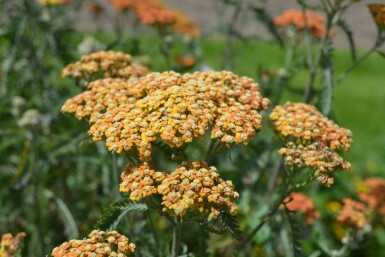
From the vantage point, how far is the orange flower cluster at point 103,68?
2838 mm

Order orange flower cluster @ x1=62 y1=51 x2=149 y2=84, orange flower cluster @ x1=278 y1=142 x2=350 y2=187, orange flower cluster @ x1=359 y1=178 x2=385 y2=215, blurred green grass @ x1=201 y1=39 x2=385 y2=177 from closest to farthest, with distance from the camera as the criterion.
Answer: orange flower cluster @ x1=278 y1=142 x2=350 y2=187 → orange flower cluster @ x1=62 y1=51 x2=149 y2=84 → orange flower cluster @ x1=359 y1=178 x2=385 y2=215 → blurred green grass @ x1=201 y1=39 x2=385 y2=177

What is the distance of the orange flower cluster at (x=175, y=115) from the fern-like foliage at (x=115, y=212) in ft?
0.59

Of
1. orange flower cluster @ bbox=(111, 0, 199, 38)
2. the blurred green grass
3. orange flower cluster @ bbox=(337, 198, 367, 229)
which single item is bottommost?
the blurred green grass

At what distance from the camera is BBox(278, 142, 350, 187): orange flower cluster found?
2.28m

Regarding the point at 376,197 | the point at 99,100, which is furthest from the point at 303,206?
the point at 99,100

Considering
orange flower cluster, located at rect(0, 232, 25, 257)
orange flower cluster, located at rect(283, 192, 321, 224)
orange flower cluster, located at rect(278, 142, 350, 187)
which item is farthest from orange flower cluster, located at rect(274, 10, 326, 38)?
orange flower cluster, located at rect(0, 232, 25, 257)

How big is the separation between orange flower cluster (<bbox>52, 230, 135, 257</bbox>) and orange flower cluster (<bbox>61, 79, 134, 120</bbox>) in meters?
0.51

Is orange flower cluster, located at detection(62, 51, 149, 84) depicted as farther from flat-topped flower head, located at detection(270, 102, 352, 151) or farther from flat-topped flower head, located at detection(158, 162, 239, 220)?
flat-topped flower head, located at detection(158, 162, 239, 220)

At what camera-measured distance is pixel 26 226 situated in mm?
4113

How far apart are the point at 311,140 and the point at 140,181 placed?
84 centimetres

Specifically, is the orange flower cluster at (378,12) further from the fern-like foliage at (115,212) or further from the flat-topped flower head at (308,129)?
the fern-like foliage at (115,212)

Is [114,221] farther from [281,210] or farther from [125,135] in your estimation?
[281,210]

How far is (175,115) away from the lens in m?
2.14

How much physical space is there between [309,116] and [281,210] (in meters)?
1.16
